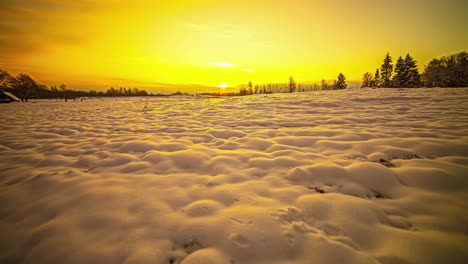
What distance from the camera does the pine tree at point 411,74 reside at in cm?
3089

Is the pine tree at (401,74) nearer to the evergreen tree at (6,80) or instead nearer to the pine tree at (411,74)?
the pine tree at (411,74)

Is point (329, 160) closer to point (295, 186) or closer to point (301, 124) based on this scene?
point (295, 186)

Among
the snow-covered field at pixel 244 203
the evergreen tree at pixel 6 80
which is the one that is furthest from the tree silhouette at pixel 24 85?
the snow-covered field at pixel 244 203

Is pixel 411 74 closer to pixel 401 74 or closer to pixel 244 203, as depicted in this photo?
pixel 401 74

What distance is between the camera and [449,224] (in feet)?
4.19

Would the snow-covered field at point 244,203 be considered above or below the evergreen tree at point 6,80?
below

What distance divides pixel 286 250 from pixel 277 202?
0.49 meters

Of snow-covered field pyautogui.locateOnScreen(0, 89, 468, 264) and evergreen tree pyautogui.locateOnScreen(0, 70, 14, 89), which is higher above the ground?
evergreen tree pyautogui.locateOnScreen(0, 70, 14, 89)

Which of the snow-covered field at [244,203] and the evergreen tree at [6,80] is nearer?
the snow-covered field at [244,203]

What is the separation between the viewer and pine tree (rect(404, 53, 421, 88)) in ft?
101

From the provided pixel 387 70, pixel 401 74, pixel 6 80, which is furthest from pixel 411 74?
pixel 6 80

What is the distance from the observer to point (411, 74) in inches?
1227

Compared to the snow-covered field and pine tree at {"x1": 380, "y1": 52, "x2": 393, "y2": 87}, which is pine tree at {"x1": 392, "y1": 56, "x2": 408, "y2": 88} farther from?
the snow-covered field

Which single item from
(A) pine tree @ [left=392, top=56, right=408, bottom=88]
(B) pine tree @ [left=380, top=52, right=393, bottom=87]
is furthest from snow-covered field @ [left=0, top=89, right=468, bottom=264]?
(B) pine tree @ [left=380, top=52, right=393, bottom=87]
